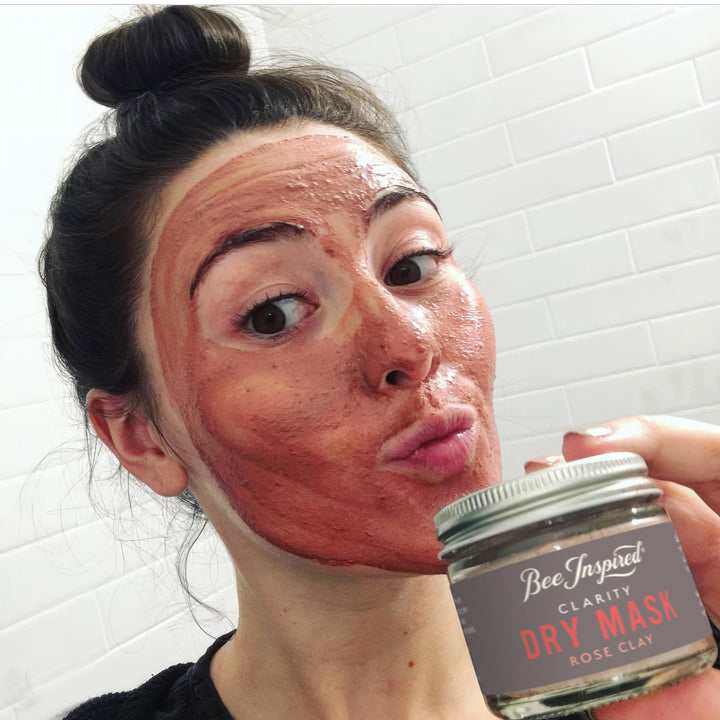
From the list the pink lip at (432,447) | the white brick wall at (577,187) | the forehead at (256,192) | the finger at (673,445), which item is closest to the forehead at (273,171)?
the forehead at (256,192)

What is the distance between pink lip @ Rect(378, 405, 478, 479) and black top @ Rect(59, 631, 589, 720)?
1.43 feet

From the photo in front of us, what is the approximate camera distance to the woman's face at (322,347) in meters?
0.74

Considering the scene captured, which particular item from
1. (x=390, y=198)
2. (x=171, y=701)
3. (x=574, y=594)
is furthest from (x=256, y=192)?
(x=171, y=701)

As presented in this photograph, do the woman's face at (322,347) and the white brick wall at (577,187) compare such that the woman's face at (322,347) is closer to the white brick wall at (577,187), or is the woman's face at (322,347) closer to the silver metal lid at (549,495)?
the silver metal lid at (549,495)

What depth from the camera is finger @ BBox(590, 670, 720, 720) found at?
50 cm

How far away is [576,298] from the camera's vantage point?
1.98 meters

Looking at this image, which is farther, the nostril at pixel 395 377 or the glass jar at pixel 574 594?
the nostril at pixel 395 377

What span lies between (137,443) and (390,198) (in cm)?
40

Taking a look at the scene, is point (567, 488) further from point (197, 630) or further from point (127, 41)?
point (197, 630)

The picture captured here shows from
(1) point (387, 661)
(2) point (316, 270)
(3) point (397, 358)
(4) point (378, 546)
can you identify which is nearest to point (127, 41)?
(2) point (316, 270)

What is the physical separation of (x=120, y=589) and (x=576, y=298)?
1230 mm

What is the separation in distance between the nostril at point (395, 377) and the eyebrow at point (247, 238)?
16 cm

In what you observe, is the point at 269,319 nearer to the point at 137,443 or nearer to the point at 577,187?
the point at 137,443

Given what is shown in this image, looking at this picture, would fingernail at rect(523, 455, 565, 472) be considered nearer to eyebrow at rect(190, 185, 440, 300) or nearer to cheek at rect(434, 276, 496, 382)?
cheek at rect(434, 276, 496, 382)
